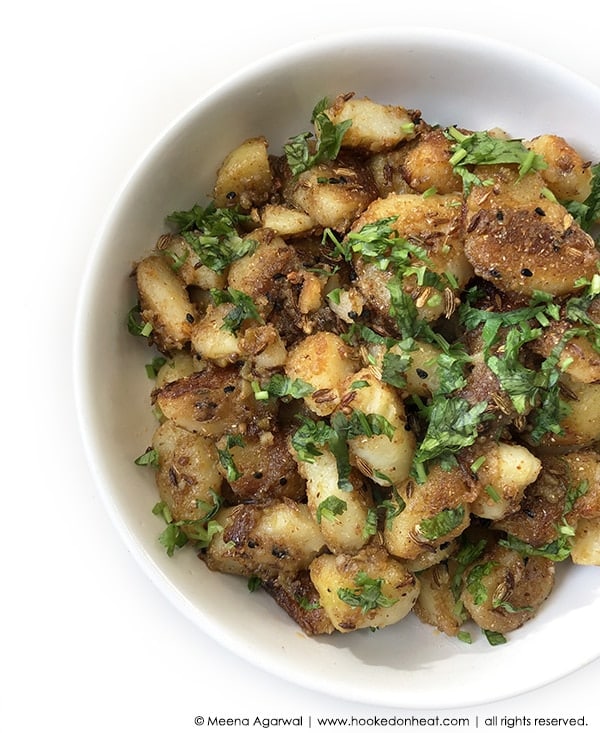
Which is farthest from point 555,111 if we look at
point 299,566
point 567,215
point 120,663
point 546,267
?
point 120,663

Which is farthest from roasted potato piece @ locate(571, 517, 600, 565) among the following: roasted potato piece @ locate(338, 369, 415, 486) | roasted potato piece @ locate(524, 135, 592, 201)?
roasted potato piece @ locate(524, 135, 592, 201)

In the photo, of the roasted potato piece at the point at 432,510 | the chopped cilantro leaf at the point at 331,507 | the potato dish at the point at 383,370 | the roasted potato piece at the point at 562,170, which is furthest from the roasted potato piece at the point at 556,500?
the roasted potato piece at the point at 562,170

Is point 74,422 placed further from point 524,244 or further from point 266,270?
point 524,244

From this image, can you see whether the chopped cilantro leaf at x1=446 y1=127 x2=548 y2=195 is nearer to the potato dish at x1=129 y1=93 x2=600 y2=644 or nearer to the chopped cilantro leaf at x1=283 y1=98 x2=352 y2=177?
the potato dish at x1=129 y1=93 x2=600 y2=644

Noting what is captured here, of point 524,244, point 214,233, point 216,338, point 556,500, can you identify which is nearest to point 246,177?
point 214,233

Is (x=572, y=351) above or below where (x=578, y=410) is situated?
above

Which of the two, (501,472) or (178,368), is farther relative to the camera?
(178,368)
